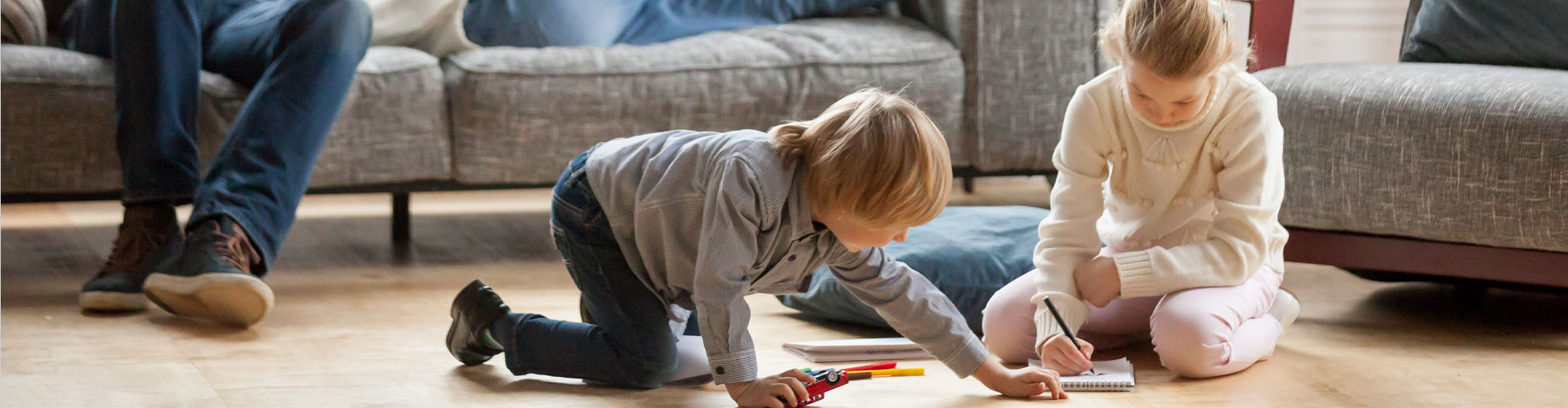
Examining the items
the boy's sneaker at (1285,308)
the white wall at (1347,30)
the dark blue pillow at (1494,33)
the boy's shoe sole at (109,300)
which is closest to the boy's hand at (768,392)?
the boy's sneaker at (1285,308)

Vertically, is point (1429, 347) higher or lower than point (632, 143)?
lower

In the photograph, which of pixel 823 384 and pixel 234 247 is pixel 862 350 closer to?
pixel 823 384

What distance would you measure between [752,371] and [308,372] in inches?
18.8

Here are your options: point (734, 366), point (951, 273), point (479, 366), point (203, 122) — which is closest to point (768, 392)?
point (734, 366)

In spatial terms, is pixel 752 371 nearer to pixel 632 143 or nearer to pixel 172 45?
pixel 632 143

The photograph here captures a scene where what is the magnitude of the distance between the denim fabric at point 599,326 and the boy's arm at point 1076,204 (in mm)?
382

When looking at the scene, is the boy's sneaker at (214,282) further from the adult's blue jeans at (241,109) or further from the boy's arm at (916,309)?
the boy's arm at (916,309)

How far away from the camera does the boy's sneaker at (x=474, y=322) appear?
129cm

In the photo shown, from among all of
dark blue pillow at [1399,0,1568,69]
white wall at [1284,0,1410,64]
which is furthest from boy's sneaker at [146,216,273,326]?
white wall at [1284,0,1410,64]

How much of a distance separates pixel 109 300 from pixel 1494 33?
68.7 inches

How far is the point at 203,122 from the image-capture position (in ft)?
5.69

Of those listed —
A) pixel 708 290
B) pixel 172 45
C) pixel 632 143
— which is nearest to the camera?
pixel 708 290

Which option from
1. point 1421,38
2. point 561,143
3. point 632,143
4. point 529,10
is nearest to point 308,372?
point 632,143

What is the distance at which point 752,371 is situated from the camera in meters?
1.10
